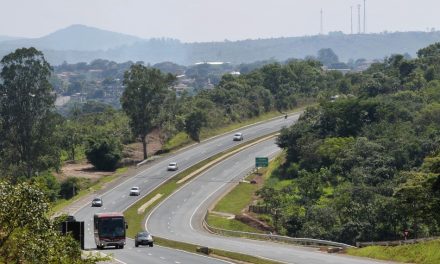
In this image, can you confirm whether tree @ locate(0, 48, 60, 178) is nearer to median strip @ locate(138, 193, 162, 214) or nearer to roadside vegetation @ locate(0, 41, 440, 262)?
roadside vegetation @ locate(0, 41, 440, 262)

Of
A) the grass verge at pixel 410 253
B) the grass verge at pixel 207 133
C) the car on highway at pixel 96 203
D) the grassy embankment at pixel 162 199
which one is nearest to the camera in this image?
the grass verge at pixel 410 253

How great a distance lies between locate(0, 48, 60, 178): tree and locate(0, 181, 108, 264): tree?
9512cm

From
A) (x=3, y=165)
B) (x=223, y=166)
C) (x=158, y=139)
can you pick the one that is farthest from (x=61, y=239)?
(x=158, y=139)

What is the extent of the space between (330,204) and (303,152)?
98.7ft

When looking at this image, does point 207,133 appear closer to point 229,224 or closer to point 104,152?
point 104,152

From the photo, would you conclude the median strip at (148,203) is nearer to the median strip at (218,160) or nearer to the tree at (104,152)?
the median strip at (218,160)

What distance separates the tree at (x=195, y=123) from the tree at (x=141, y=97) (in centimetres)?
896

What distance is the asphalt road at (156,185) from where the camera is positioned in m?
66.5

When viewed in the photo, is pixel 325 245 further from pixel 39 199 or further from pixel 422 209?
pixel 39 199

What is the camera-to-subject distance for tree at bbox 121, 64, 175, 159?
489ft

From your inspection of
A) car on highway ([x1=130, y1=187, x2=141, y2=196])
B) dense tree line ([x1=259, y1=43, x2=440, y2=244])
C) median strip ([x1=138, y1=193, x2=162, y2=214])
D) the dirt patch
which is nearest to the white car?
median strip ([x1=138, y1=193, x2=162, y2=214])

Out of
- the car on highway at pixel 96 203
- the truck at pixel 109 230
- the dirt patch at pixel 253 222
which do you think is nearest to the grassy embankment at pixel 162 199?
the car on highway at pixel 96 203

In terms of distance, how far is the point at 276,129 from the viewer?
168m

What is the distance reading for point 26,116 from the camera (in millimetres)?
129750
